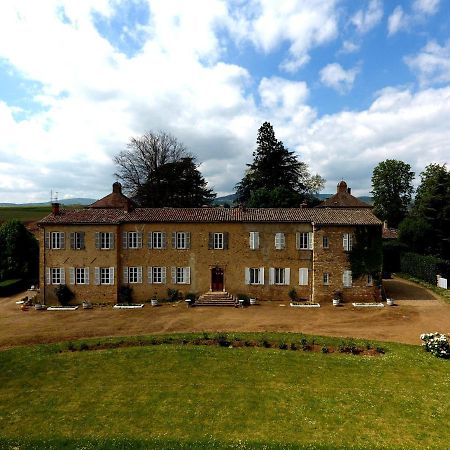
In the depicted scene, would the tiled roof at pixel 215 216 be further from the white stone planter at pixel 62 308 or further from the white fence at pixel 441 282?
the white fence at pixel 441 282

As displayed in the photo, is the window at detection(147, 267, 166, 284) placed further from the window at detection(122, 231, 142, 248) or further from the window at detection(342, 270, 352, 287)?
the window at detection(342, 270, 352, 287)

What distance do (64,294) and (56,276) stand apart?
1.78 meters

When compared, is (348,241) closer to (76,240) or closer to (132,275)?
(132,275)

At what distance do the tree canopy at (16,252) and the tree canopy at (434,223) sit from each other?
45.5 metres

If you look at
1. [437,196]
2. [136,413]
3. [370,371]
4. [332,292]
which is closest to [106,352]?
[136,413]

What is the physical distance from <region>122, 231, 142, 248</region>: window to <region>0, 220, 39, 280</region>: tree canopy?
15.5 metres

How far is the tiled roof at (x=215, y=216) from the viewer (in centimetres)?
3206

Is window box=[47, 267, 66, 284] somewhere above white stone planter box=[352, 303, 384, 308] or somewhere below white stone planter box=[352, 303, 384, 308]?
above

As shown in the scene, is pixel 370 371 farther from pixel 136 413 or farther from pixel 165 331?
pixel 165 331

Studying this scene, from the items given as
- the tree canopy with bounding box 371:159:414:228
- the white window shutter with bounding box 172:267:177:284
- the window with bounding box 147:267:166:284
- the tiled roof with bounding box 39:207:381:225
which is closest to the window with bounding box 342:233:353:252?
the tiled roof with bounding box 39:207:381:225

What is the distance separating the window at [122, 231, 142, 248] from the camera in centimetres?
3294

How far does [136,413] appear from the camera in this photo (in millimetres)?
13406

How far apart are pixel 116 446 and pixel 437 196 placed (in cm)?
4522

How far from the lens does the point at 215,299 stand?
31797mm
